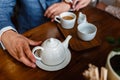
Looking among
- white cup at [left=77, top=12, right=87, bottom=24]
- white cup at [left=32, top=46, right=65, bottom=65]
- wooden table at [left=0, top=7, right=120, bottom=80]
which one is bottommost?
wooden table at [left=0, top=7, right=120, bottom=80]

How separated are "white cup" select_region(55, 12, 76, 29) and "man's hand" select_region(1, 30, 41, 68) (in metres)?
0.17

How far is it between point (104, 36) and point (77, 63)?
22 centimetres

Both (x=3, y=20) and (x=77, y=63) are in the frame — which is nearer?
(x=77, y=63)

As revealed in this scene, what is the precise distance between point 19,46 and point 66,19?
0.27 m

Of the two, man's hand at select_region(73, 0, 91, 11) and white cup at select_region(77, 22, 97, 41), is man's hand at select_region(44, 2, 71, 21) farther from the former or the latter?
white cup at select_region(77, 22, 97, 41)

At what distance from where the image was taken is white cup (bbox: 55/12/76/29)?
3.26 feet

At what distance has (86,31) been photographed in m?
0.98

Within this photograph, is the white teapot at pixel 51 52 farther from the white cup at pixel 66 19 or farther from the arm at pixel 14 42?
the white cup at pixel 66 19

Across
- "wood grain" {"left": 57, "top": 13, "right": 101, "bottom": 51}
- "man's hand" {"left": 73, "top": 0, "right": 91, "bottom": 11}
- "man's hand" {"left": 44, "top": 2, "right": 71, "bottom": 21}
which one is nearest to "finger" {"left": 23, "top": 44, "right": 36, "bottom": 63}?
"wood grain" {"left": 57, "top": 13, "right": 101, "bottom": 51}

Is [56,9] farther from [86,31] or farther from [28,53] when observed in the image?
[28,53]

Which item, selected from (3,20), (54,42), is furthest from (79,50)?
(3,20)

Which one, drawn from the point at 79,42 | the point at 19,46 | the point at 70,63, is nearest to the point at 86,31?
the point at 79,42

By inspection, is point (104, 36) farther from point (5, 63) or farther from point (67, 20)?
point (5, 63)

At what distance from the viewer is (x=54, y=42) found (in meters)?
0.80
